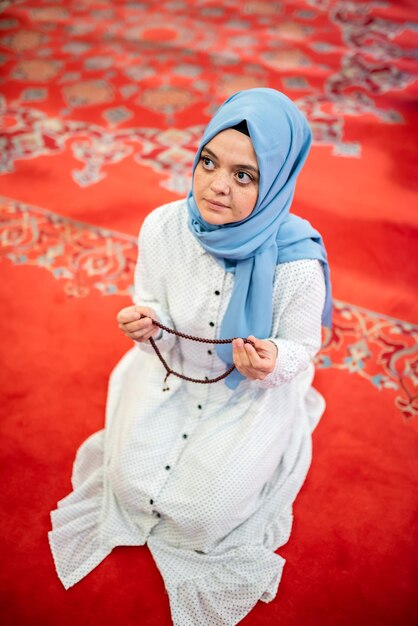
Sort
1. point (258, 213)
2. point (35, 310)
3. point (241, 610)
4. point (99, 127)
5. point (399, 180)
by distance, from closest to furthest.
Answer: point (258, 213), point (241, 610), point (35, 310), point (399, 180), point (99, 127)

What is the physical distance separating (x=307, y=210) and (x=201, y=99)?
53.6 inches

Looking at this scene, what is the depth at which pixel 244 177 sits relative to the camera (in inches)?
45.9

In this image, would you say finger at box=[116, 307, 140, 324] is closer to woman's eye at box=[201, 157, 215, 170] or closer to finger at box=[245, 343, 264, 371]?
finger at box=[245, 343, 264, 371]

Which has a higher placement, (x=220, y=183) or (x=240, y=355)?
(x=220, y=183)

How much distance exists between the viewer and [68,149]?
3039mm

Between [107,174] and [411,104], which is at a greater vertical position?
[411,104]

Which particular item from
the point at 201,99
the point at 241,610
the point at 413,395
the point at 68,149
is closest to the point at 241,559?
the point at 241,610

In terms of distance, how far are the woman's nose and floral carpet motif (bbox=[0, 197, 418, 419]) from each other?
3.49 ft

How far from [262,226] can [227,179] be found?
0.15 metres

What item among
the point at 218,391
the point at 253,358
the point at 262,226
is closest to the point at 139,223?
the point at 218,391

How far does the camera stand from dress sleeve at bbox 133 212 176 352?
4.61ft

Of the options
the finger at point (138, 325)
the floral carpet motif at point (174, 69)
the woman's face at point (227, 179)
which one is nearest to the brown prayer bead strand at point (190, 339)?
the finger at point (138, 325)

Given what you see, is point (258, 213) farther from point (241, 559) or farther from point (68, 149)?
point (68, 149)

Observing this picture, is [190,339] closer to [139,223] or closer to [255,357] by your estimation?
[255,357]
